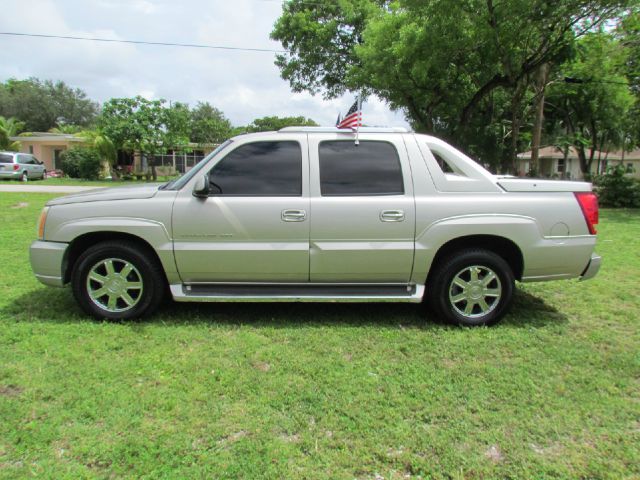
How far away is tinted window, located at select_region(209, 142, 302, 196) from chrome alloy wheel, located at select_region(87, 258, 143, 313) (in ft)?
3.59

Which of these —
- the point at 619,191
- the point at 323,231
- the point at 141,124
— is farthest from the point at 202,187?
the point at 141,124

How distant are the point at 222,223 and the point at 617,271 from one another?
575cm

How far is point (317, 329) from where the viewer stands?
4.30 meters

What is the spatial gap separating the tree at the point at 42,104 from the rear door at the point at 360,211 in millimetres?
54635

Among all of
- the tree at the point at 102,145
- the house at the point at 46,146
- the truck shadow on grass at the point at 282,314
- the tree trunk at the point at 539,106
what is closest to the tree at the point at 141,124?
the tree at the point at 102,145

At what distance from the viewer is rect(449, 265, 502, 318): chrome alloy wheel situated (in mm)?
4324

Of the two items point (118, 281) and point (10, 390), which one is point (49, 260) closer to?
point (118, 281)

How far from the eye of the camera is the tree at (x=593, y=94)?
14.5 m

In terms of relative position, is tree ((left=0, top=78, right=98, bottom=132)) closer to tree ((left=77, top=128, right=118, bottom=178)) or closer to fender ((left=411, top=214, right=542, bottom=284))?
tree ((left=77, top=128, right=118, bottom=178))

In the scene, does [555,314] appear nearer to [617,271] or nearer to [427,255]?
[427,255]

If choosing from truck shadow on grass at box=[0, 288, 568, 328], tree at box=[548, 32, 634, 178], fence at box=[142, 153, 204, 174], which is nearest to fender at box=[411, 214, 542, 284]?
truck shadow on grass at box=[0, 288, 568, 328]

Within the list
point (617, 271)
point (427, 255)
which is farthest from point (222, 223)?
point (617, 271)

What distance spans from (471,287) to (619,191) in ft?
52.5

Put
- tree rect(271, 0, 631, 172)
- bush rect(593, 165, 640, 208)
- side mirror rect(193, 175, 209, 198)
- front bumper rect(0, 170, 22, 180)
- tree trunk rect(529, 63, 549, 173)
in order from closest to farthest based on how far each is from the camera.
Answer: side mirror rect(193, 175, 209, 198)
tree rect(271, 0, 631, 172)
tree trunk rect(529, 63, 549, 173)
bush rect(593, 165, 640, 208)
front bumper rect(0, 170, 22, 180)
